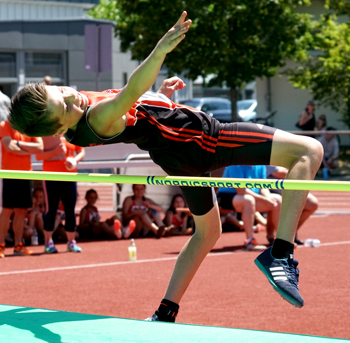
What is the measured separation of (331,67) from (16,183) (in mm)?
13676

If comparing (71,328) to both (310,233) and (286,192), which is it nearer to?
(286,192)

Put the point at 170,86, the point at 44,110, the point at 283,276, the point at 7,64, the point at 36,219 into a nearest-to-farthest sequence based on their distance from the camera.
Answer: the point at 44,110
the point at 283,276
the point at 170,86
the point at 36,219
the point at 7,64

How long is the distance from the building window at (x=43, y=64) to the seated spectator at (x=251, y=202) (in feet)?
58.0

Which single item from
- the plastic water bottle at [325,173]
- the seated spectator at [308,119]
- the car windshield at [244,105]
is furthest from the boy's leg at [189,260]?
the car windshield at [244,105]

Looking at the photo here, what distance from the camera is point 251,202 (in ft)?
32.1

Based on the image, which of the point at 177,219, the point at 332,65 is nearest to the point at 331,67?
the point at 332,65

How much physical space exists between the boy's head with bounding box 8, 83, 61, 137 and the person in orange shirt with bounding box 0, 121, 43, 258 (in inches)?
202

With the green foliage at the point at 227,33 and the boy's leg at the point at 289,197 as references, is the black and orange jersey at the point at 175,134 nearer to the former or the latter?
the boy's leg at the point at 289,197

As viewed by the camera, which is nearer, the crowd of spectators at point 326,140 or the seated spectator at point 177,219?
the seated spectator at point 177,219

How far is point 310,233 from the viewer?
11.5 m

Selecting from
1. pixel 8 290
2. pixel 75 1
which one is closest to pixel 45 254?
pixel 8 290

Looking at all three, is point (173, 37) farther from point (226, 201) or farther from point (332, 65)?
point (332, 65)

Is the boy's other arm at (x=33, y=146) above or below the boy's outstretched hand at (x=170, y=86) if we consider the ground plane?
below

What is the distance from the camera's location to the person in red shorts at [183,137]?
3771 millimetres
